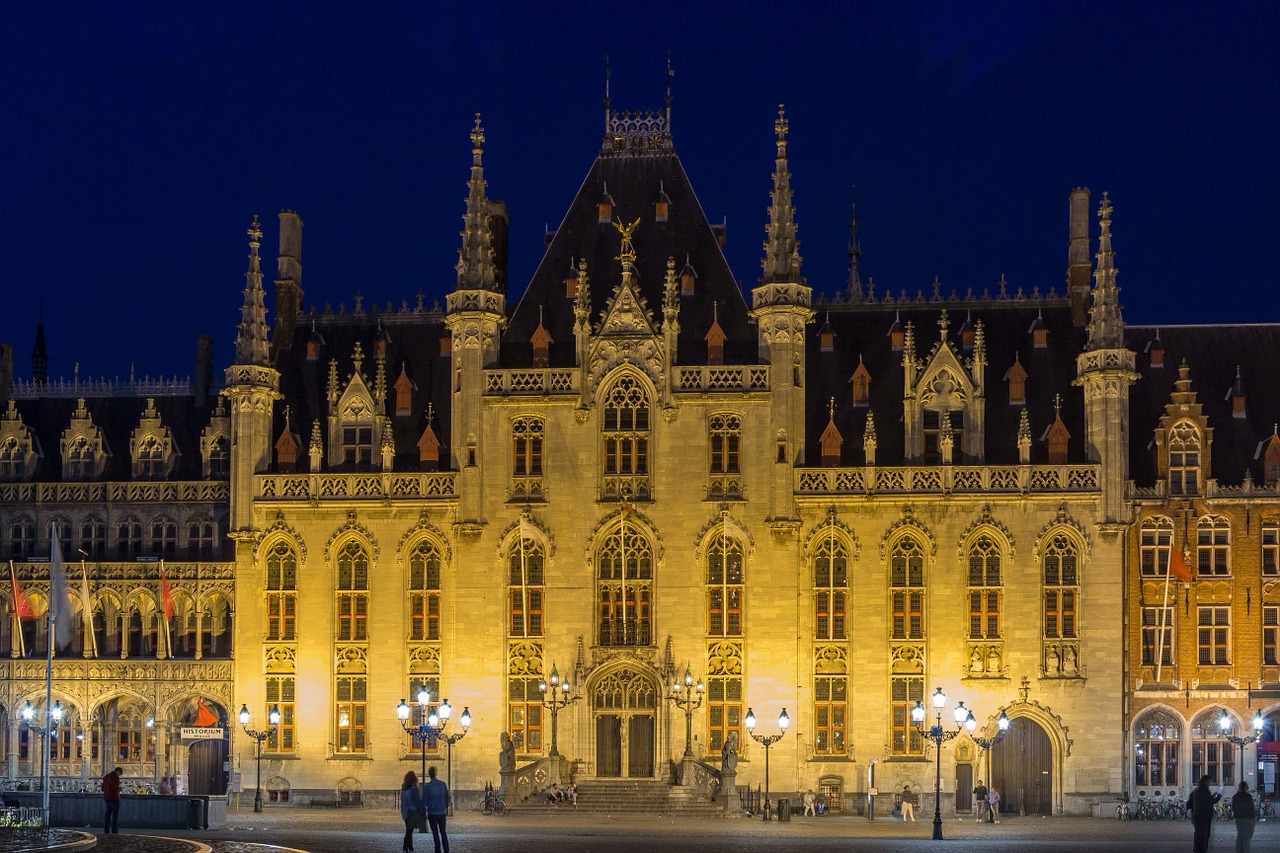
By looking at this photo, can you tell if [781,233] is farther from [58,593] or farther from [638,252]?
[58,593]

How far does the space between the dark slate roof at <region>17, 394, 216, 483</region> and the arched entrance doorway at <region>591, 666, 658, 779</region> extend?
65.0ft

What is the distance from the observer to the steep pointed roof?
7481cm

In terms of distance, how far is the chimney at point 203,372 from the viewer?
81.2 m

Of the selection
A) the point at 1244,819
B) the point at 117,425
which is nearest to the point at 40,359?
the point at 117,425

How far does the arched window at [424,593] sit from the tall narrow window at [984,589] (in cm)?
2068

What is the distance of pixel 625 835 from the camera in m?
56.5

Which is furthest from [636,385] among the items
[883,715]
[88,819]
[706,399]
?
[88,819]

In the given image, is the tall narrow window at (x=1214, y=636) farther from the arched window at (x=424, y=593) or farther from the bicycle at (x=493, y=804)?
the arched window at (x=424, y=593)

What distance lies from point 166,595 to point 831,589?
2599 cm


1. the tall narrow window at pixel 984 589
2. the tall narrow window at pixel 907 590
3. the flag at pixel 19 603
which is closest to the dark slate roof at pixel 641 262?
the tall narrow window at pixel 907 590

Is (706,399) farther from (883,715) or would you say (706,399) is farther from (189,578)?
(189,578)

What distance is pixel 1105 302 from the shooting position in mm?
72375

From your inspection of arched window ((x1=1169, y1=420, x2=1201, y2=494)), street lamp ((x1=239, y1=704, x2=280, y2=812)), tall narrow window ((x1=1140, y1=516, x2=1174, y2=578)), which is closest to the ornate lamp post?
street lamp ((x1=239, y1=704, x2=280, y2=812))

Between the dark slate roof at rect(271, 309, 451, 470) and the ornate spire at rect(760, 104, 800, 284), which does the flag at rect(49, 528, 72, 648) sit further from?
the ornate spire at rect(760, 104, 800, 284)
